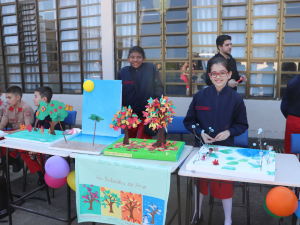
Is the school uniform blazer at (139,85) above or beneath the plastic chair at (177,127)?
above

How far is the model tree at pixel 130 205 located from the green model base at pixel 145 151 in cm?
30

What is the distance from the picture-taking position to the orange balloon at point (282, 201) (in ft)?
5.02

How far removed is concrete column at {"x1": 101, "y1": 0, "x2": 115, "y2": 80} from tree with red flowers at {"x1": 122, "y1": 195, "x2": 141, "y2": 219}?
4.44m

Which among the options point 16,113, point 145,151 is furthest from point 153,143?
point 16,113

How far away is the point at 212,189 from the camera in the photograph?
1.99 meters

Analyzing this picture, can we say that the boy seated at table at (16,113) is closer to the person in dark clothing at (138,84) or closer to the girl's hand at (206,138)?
the person in dark clothing at (138,84)

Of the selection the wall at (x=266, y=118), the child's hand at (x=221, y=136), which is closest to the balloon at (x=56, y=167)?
the child's hand at (x=221, y=136)

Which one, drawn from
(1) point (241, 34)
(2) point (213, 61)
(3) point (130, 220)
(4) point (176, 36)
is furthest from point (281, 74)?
(3) point (130, 220)

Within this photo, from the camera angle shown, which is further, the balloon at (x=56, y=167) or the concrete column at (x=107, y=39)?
the concrete column at (x=107, y=39)

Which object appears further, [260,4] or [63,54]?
[63,54]

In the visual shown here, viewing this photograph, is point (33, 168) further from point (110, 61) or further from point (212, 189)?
point (110, 61)

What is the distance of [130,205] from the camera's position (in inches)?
70.5

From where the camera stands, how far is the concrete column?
5.74 metres

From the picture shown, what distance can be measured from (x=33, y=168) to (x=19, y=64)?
16.1 feet
